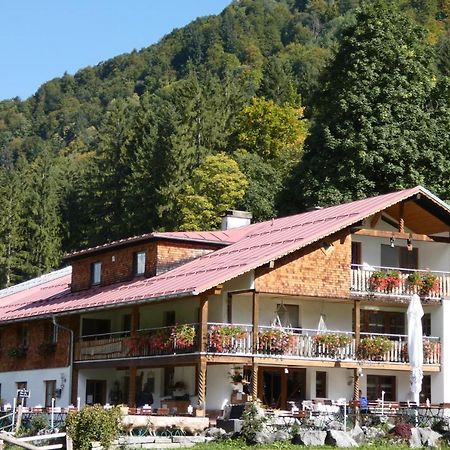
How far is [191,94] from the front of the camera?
90625 millimetres

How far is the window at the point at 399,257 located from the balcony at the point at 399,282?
0.75 m

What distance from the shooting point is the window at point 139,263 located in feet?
141

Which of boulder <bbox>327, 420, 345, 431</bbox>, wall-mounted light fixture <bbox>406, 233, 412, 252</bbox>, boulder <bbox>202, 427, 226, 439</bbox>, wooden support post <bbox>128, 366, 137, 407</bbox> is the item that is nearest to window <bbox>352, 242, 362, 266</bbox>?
wall-mounted light fixture <bbox>406, 233, 412, 252</bbox>

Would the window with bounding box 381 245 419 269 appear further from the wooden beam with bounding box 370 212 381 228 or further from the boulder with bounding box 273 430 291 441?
the boulder with bounding box 273 430 291 441

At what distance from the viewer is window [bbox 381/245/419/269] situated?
41719 mm

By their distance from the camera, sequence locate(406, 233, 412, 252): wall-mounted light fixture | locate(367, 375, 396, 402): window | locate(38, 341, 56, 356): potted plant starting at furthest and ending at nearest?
locate(38, 341, 56, 356): potted plant < locate(367, 375, 396, 402): window < locate(406, 233, 412, 252): wall-mounted light fixture

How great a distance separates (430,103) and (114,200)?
3243cm

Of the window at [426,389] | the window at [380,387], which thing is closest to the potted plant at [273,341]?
the window at [380,387]

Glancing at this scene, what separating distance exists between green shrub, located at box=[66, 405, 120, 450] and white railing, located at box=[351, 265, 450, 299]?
14254 mm

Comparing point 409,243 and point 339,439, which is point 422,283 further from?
point 339,439

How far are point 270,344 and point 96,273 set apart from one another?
11340 mm

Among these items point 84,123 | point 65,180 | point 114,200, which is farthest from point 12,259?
point 84,123

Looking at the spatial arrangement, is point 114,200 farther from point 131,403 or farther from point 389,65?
point 131,403

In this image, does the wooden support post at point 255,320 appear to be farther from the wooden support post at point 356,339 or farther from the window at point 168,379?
the window at point 168,379
